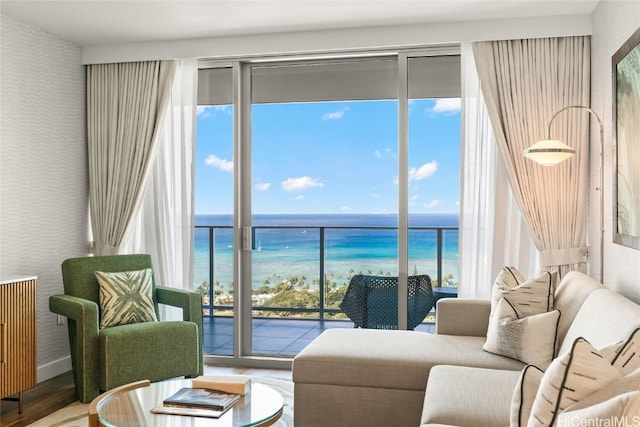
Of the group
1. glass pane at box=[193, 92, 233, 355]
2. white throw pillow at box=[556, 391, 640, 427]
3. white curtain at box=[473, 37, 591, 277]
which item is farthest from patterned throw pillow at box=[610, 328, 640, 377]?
glass pane at box=[193, 92, 233, 355]

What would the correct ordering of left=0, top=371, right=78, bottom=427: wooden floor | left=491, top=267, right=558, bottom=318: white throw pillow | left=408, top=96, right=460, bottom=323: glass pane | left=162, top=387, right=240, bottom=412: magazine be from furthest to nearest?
left=408, top=96, right=460, bottom=323: glass pane < left=0, top=371, right=78, bottom=427: wooden floor < left=491, top=267, right=558, bottom=318: white throw pillow < left=162, top=387, right=240, bottom=412: magazine

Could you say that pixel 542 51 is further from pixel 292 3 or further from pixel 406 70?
pixel 292 3

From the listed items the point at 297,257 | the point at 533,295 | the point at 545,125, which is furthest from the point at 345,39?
the point at 533,295

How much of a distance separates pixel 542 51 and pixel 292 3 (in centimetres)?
174

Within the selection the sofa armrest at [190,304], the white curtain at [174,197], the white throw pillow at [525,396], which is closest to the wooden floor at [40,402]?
the sofa armrest at [190,304]

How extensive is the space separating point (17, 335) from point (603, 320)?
3.27 m

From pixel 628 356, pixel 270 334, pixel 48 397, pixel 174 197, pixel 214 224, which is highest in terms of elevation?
pixel 174 197

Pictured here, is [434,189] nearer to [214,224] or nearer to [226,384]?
[214,224]

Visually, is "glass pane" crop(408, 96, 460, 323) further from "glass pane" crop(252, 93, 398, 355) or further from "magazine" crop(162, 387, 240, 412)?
"magazine" crop(162, 387, 240, 412)

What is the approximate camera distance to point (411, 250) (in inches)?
187

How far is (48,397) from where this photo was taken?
165 inches

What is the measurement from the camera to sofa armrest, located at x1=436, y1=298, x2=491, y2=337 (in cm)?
386

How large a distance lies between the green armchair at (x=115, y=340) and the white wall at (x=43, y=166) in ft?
1.32

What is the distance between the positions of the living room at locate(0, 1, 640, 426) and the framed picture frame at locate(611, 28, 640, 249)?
0.90ft
